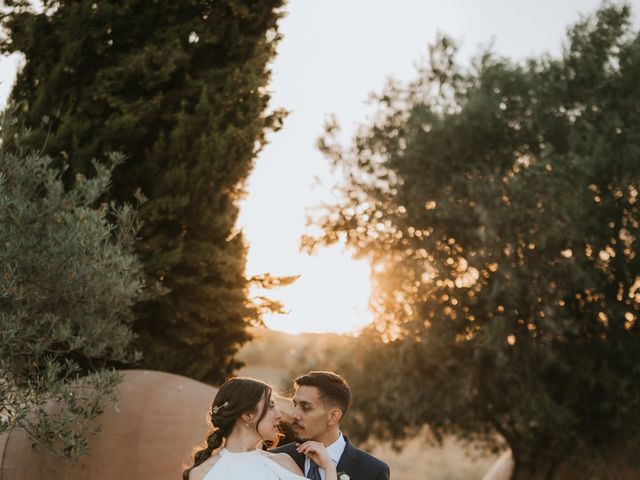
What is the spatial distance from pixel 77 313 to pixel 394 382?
869 cm

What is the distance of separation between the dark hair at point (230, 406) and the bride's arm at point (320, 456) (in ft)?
1.03

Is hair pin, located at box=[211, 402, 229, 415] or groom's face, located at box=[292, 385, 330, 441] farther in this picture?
groom's face, located at box=[292, 385, 330, 441]

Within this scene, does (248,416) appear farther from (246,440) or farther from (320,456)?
(320,456)

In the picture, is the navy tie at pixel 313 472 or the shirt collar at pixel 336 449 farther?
the shirt collar at pixel 336 449

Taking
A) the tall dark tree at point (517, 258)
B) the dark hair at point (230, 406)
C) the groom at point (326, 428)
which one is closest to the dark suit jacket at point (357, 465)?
the groom at point (326, 428)

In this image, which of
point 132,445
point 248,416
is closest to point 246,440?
point 248,416

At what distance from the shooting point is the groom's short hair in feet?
16.4

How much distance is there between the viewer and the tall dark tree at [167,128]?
11297 millimetres

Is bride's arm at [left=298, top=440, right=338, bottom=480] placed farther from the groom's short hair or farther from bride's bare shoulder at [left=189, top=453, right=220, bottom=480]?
bride's bare shoulder at [left=189, top=453, right=220, bottom=480]

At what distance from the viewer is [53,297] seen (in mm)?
8211

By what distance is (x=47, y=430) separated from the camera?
783cm

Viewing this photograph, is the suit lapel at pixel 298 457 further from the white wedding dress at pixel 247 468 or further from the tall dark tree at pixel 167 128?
the tall dark tree at pixel 167 128

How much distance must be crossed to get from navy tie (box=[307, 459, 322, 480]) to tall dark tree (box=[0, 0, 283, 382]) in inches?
257

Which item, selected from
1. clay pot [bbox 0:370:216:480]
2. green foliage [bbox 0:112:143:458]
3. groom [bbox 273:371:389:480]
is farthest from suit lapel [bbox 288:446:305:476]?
clay pot [bbox 0:370:216:480]
